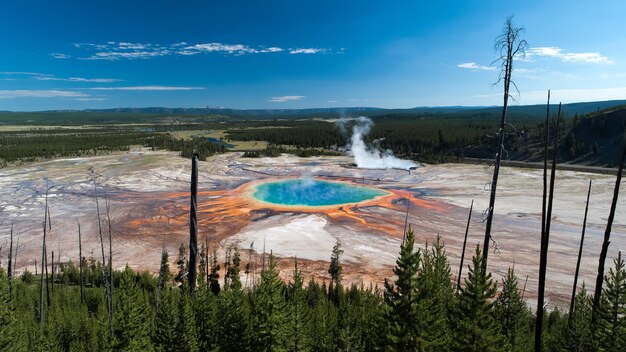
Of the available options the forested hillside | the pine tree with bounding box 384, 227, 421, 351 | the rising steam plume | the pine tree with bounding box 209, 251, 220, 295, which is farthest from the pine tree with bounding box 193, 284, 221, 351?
the rising steam plume

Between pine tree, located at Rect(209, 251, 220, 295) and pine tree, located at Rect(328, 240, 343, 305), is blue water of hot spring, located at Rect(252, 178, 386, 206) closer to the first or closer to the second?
pine tree, located at Rect(209, 251, 220, 295)

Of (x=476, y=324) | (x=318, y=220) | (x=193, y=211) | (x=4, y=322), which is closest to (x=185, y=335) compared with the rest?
(x=4, y=322)

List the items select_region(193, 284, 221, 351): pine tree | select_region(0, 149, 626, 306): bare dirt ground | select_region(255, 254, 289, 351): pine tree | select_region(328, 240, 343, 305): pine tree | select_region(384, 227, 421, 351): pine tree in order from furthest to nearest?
1. select_region(0, 149, 626, 306): bare dirt ground
2. select_region(328, 240, 343, 305): pine tree
3. select_region(193, 284, 221, 351): pine tree
4. select_region(255, 254, 289, 351): pine tree
5. select_region(384, 227, 421, 351): pine tree

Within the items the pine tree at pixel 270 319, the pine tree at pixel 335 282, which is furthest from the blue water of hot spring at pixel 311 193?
the pine tree at pixel 270 319

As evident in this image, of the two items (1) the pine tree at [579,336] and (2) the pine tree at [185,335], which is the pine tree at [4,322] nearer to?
(2) the pine tree at [185,335]

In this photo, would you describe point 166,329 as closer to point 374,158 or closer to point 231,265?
point 231,265

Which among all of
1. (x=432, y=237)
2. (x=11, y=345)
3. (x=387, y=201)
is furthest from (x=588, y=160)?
(x=11, y=345)

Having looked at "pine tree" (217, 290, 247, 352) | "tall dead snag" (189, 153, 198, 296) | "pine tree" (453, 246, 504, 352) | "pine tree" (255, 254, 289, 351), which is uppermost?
"tall dead snag" (189, 153, 198, 296)
